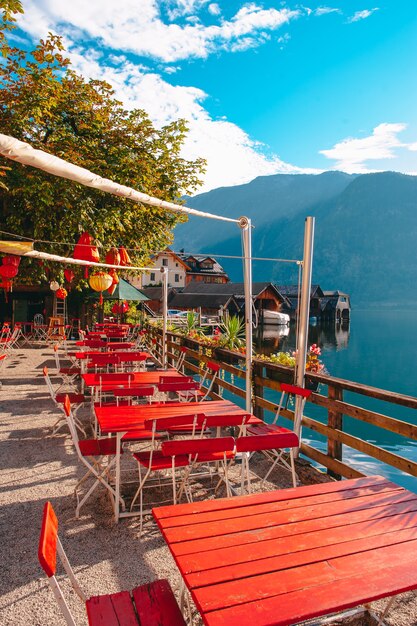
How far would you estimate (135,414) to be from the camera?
14.2ft

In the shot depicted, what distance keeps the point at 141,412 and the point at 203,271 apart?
71375mm

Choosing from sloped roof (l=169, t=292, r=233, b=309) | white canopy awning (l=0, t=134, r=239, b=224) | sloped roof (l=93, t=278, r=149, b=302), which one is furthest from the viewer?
sloped roof (l=169, t=292, r=233, b=309)

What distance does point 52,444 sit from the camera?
5.86m

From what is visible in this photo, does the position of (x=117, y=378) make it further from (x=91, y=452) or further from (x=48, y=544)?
(x=48, y=544)

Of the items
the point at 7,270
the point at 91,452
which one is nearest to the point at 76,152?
the point at 7,270

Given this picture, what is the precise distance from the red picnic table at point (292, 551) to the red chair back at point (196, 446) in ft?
1.98

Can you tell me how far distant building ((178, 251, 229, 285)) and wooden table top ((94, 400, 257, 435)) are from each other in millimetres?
67720

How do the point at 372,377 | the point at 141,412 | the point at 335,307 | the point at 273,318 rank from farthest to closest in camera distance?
the point at 335,307, the point at 273,318, the point at 372,377, the point at 141,412

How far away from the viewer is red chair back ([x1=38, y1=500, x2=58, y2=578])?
1.55 meters

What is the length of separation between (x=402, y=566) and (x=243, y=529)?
25.9 inches

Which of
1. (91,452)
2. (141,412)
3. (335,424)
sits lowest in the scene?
(91,452)

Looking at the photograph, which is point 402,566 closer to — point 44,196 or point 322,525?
point 322,525

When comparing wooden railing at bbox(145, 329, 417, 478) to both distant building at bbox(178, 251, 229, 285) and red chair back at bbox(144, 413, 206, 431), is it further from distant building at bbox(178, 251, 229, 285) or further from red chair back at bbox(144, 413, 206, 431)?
distant building at bbox(178, 251, 229, 285)

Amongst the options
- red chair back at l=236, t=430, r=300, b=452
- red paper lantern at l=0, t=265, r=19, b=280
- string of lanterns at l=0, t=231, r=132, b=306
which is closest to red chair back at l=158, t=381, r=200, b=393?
red chair back at l=236, t=430, r=300, b=452
